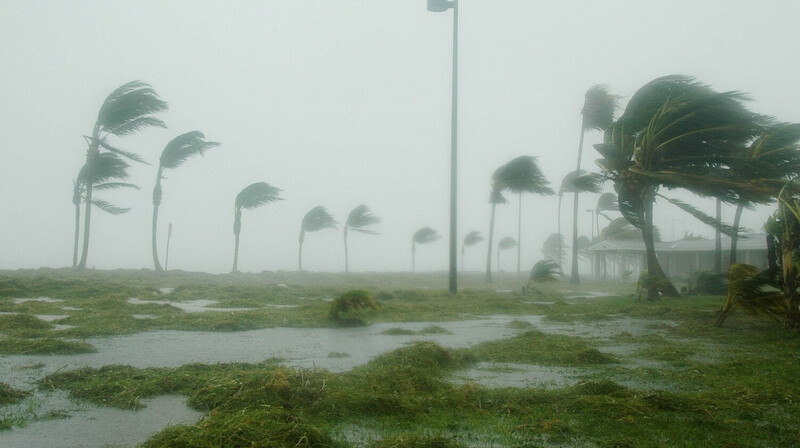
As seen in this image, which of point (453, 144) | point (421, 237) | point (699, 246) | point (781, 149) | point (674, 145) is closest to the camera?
point (674, 145)

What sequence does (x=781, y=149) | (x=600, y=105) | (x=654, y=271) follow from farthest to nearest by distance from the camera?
(x=600, y=105)
(x=781, y=149)
(x=654, y=271)

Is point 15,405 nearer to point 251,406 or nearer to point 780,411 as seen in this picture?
point 251,406

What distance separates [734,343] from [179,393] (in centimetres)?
720

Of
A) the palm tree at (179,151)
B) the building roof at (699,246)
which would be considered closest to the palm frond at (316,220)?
the palm tree at (179,151)

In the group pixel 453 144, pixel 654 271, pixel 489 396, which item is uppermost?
pixel 453 144

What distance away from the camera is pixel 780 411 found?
397cm

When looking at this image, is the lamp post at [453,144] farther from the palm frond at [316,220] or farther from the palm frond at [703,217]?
the palm frond at [316,220]

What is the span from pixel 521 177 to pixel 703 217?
1654cm

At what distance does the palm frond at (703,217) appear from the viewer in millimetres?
17156

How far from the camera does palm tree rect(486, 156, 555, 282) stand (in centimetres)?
3322

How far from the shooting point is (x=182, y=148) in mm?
28375

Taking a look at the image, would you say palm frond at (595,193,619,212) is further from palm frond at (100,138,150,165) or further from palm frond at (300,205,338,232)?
palm frond at (100,138,150,165)

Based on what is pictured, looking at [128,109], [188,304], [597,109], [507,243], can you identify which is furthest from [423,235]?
[188,304]

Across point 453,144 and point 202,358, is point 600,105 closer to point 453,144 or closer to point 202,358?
point 453,144
